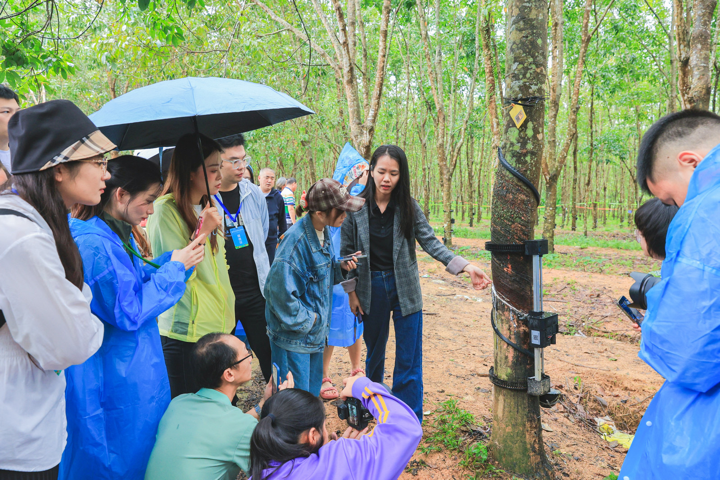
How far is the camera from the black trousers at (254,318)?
296 cm

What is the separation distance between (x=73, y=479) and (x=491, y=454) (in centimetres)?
220

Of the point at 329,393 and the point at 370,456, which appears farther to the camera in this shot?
the point at 329,393

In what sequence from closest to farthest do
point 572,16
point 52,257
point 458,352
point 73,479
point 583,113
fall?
1. point 52,257
2. point 73,479
3. point 458,352
4. point 572,16
5. point 583,113

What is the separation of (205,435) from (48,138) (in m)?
1.25

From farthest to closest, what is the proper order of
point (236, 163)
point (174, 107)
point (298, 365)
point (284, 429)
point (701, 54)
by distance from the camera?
point (701, 54) < point (236, 163) < point (298, 365) < point (174, 107) < point (284, 429)

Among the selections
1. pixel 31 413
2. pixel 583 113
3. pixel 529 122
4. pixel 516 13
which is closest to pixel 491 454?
pixel 529 122

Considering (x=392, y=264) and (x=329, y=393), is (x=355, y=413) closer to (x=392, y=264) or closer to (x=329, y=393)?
(x=392, y=264)

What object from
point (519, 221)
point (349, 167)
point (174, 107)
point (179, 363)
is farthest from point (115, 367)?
point (349, 167)

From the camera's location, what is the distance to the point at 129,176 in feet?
6.63

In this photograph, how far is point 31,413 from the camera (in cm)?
126

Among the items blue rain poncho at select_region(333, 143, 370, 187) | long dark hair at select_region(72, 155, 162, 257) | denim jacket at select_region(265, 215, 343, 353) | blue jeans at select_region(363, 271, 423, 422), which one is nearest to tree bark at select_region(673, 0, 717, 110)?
blue rain poncho at select_region(333, 143, 370, 187)

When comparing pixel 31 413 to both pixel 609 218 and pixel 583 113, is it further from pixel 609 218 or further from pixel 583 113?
pixel 609 218

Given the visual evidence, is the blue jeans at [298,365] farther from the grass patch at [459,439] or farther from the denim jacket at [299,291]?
the grass patch at [459,439]

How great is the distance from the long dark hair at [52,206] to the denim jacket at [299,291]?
1.10 meters
